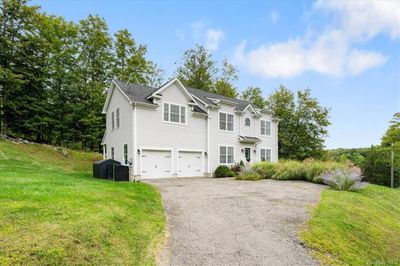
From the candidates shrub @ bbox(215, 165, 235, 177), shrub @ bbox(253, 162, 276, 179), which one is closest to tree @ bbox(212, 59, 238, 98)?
shrub @ bbox(215, 165, 235, 177)

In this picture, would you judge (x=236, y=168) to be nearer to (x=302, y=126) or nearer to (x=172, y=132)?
(x=172, y=132)

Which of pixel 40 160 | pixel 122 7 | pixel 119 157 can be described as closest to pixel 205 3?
pixel 122 7

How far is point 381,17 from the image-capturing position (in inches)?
567

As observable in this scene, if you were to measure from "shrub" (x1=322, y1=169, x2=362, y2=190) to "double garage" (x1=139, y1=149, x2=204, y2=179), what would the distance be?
9275 mm

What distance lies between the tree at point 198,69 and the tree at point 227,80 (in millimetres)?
1170

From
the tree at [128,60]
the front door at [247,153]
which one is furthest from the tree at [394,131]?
the tree at [128,60]

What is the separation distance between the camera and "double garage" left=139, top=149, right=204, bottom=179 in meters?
16.5

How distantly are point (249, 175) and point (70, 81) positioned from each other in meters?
20.6

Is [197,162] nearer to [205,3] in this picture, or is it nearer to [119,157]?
[119,157]

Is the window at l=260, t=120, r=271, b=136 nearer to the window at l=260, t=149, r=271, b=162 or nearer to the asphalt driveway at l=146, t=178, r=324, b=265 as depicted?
the window at l=260, t=149, r=271, b=162

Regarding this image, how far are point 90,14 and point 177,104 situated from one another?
67.1 ft

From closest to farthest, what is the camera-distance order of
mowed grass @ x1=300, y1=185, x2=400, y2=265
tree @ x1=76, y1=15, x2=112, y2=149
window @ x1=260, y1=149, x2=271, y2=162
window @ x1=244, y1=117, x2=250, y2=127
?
1. mowed grass @ x1=300, y1=185, x2=400, y2=265
2. window @ x1=244, y1=117, x2=250, y2=127
3. window @ x1=260, y1=149, x2=271, y2=162
4. tree @ x1=76, y1=15, x2=112, y2=149

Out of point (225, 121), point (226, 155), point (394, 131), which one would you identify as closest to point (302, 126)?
point (394, 131)

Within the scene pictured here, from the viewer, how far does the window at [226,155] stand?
21.3 m
